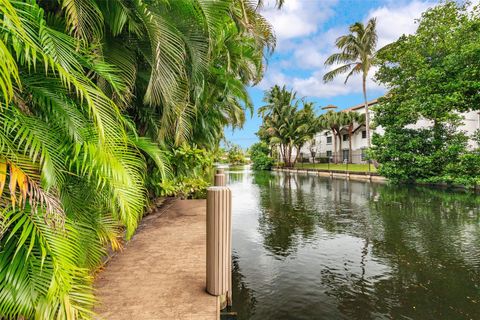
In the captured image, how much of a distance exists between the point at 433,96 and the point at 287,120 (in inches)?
874

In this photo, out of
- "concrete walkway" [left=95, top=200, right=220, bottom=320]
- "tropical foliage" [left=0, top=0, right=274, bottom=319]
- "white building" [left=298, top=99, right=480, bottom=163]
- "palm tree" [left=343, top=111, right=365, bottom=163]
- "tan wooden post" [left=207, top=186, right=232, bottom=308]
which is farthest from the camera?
"white building" [left=298, top=99, right=480, bottom=163]

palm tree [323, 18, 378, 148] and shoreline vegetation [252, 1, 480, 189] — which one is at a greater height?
palm tree [323, 18, 378, 148]

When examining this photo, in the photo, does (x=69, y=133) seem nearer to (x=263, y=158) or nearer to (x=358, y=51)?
(x=358, y=51)

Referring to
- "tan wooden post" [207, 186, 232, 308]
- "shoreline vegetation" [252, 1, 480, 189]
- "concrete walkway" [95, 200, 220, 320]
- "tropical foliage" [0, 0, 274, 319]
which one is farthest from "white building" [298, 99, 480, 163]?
"tan wooden post" [207, 186, 232, 308]

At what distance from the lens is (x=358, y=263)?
5855mm

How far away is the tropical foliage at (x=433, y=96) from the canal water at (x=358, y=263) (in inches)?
302

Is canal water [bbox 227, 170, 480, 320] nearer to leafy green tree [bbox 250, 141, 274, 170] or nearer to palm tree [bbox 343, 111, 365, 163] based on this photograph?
palm tree [bbox 343, 111, 365, 163]

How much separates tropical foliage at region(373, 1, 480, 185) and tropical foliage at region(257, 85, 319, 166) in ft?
54.8

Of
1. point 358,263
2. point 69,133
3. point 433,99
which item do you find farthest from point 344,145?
point 69,133

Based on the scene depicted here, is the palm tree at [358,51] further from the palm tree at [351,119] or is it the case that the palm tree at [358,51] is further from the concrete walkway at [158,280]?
the concrete walkway at [158,280]

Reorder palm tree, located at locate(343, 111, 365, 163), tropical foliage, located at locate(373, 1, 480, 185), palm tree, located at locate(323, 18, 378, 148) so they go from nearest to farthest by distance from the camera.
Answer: tropical foliage, located at locate(373, 1, 480, 185), palm tree, located at locate(323, 18, 378, 148), palm tree, located at locate(343, 111, 365, 163)

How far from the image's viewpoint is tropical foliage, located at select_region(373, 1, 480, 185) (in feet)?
51.8

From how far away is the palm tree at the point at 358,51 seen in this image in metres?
26.0

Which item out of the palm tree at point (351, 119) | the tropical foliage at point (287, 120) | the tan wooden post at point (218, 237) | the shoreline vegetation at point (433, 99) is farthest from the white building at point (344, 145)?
the tan wooden post at point (218, 237)
